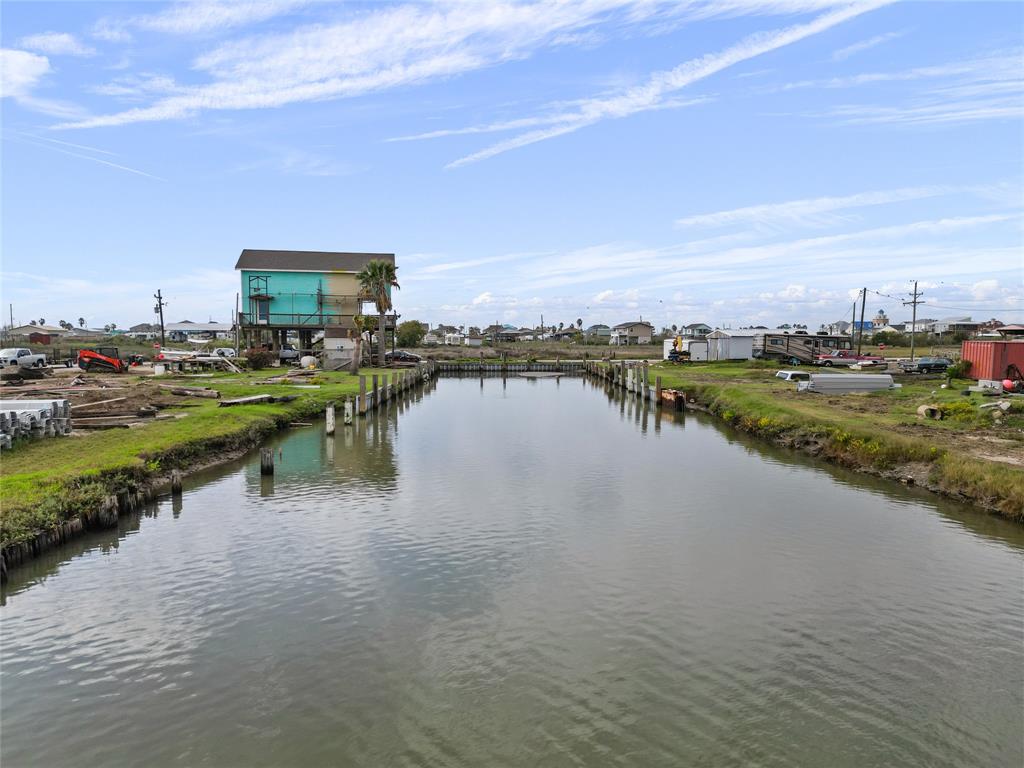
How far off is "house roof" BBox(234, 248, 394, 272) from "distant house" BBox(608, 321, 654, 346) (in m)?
91.3

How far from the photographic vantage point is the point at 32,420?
23766 mm

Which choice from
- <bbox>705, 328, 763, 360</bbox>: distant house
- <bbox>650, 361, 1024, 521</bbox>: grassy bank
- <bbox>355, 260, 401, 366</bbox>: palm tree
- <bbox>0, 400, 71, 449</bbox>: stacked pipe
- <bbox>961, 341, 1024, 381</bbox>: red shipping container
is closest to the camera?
<bbox>650, 361, 1024, 521</bbox>: grassy bank

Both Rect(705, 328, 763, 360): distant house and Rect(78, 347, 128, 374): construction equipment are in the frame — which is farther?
Rect(705, 328, 763, 360): distant house

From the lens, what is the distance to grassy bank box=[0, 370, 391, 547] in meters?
15.6

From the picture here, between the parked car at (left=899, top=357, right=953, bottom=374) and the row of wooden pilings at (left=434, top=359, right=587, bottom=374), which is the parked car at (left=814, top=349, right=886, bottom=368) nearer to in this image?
the parked car at (left=899, top=357, right=953, bottom=374)

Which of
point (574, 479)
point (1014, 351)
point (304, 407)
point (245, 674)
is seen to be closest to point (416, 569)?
point (245, 674)

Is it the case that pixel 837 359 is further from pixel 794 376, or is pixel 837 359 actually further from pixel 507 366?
pixel 507 366

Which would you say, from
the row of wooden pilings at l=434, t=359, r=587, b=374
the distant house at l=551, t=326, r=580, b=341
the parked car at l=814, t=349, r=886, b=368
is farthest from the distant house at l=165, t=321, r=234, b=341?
the parked car at l=814, t=349, r=886, b=368

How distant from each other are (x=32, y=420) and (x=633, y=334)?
145 meters

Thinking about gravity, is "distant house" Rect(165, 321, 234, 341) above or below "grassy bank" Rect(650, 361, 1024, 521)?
above

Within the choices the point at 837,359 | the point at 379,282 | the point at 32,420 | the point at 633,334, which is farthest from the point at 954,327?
the point at 32,420

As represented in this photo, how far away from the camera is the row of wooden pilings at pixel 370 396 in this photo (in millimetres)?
24531

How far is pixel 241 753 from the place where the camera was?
866 cm

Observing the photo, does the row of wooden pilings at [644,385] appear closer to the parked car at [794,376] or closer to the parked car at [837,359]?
the parked car at [794,376]
